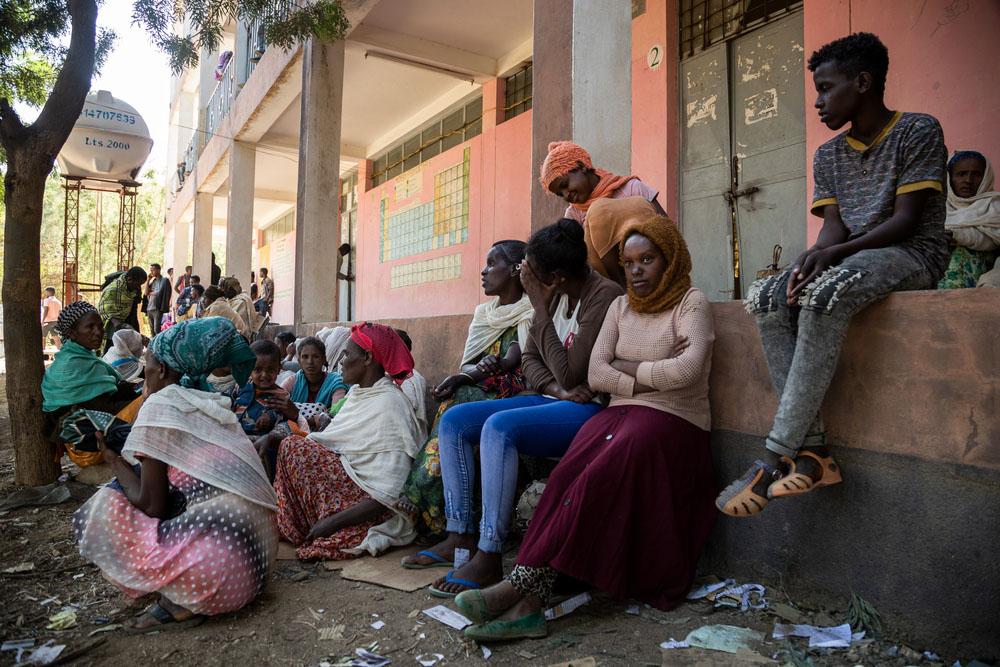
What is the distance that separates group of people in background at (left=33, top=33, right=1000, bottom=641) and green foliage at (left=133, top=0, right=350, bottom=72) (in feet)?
12.2

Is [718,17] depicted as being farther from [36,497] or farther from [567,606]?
[36,497]

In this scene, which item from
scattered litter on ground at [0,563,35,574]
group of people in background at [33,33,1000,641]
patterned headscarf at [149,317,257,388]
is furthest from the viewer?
scattered litter on ground at [0,563,35,574]

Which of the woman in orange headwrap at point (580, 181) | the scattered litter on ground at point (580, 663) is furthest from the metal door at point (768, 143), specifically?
the scattered litter on ground at point (580, 663)

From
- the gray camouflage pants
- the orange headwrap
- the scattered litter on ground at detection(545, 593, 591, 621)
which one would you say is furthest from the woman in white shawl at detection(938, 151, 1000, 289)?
the scattered litter on ground at detection(545, 593, 591, 621)

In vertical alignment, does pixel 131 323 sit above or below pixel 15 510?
above

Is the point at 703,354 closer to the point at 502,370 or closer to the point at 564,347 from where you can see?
the point at 564,347

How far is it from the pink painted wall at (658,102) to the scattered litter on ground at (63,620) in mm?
5042

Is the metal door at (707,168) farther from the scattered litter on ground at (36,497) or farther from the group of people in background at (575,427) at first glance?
the scattered litter on ground at (36,497)

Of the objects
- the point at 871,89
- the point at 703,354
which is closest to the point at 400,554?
the point at 703,354

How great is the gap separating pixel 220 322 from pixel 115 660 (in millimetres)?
1275

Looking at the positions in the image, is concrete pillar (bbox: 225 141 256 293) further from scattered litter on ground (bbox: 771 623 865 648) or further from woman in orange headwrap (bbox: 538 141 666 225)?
scattered litter on ground (bbox: 771 623 865 648)

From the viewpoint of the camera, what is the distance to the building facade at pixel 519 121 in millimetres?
3994

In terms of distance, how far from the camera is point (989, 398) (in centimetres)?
187

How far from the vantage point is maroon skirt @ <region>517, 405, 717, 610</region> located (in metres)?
2.29
